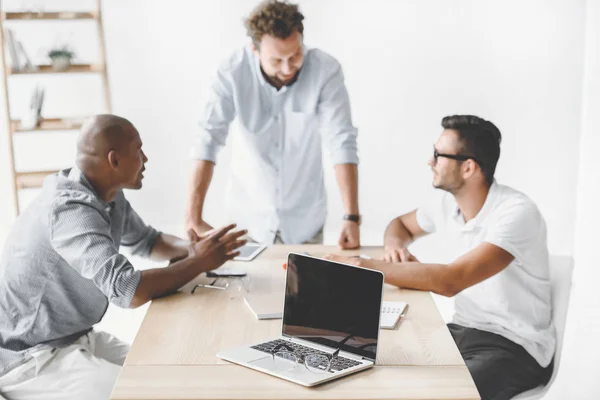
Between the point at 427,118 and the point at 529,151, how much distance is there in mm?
709

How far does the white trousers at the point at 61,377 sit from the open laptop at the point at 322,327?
50cm

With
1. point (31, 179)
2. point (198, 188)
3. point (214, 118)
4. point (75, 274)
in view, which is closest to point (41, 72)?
point (31, 179)

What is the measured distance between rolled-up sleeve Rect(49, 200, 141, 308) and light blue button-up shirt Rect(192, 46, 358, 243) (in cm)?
97

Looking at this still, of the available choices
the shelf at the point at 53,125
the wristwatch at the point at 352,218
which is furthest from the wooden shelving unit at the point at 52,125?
the wristwatch at the point at 352,218

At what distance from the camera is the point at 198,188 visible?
9.59 ft

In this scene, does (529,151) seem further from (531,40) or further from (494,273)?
(494,273)

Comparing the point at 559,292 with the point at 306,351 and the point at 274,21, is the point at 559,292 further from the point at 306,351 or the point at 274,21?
the point at 274,21

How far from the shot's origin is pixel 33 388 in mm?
2008

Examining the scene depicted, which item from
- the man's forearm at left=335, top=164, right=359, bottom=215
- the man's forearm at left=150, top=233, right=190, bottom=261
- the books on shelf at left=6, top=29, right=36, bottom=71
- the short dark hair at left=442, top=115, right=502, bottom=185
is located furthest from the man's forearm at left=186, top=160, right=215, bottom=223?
the books on shelf at left=6, top=29, right=36, bottom=71

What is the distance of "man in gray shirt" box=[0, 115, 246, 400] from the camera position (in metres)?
2.02

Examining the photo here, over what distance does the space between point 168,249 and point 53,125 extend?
243 centimetres

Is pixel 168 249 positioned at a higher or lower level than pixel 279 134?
lower

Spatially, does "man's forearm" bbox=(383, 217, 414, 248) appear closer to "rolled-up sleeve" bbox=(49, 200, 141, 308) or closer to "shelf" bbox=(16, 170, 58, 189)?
"rolled-up sleeve" bbox=(49, 200, 141, 308)

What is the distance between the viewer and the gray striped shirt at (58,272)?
2027mm
